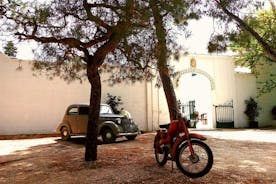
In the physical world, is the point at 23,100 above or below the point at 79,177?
above

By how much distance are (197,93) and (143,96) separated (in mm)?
6295


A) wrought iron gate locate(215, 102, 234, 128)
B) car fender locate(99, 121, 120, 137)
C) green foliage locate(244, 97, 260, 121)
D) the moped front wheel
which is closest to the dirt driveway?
the moped front wheel

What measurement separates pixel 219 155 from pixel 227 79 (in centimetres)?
1249

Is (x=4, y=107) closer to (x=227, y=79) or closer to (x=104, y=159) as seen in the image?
(x=104, y=159)

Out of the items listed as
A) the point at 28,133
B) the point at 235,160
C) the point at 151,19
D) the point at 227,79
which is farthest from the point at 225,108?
the point at 151,19

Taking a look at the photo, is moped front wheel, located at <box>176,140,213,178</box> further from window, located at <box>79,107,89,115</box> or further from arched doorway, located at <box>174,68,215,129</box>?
arched doorway, located at <box>174,68,215,129</box>

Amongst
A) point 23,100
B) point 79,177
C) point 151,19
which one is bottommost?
point 79,177

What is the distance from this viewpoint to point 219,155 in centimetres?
812

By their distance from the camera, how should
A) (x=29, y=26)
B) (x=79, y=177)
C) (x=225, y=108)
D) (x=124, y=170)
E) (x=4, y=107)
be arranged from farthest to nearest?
(x=225, y=108) → (x=4, y=107) → (x=29, y=26) → (x=124, y=170) → (x=79, y=177)

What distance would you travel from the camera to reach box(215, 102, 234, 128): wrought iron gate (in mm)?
19312

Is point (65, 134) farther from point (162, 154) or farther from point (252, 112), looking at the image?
point (252, 112)

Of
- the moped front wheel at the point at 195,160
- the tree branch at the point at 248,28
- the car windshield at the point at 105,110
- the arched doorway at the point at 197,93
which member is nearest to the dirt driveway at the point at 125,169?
the moped front wheel at the point at 195,160

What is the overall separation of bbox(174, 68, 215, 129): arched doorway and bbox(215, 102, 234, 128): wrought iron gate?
1.38ft

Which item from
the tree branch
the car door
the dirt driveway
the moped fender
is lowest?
the dirt driveway
